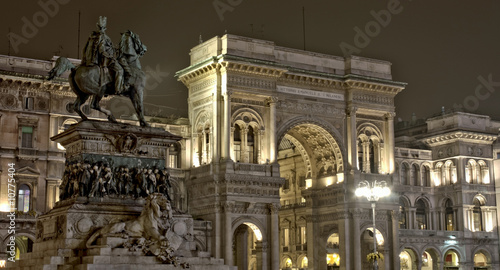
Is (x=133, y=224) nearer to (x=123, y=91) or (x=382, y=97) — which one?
(x=123, y=91)

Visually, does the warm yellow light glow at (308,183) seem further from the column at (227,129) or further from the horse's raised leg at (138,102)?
the horse's raised leg at (138,102)

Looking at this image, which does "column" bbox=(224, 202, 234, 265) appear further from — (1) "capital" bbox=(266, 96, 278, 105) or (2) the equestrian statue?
(2) the equestrian statue

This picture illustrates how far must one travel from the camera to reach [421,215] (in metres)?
74.1

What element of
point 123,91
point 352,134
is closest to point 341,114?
point 352,134

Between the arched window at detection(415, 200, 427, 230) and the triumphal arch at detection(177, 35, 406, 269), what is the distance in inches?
374

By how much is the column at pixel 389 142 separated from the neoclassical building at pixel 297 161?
8 cm

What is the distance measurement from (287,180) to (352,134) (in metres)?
11.2

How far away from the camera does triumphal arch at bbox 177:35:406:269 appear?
56.3 meters

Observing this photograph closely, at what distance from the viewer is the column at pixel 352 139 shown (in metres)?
61.8

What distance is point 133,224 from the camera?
84.6 feet

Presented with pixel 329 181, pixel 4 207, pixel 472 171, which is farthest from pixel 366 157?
pixel 4 207

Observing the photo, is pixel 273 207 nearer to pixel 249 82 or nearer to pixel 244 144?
pixel 244 144

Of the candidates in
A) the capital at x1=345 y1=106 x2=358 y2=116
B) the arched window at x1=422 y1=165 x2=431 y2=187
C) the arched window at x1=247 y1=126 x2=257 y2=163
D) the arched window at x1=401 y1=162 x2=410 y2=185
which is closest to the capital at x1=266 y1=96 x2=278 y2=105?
the arched window at x1=247 y1=126 x2=257 y2=163

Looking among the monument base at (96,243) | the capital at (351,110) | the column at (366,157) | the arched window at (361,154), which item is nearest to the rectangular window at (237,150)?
the capital at (351,110)
